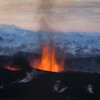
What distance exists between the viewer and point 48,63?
76.2ft

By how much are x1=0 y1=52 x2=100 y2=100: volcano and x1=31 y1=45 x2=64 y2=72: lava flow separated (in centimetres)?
408

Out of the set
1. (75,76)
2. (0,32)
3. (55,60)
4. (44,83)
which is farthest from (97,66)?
(0,32)

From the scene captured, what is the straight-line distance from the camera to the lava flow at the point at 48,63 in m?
22.7

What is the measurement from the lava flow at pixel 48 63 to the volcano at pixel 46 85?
408 cm

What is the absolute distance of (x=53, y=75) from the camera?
1806cm

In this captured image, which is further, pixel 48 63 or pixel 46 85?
pixel 48 63

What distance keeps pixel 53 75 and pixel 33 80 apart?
175 centimetres

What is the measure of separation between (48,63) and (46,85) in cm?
649

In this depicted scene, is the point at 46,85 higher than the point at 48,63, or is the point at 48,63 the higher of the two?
the point at 46,85

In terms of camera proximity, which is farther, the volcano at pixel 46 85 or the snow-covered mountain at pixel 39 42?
the snow-covered mountain at pixel 39 42

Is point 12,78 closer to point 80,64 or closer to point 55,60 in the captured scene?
point 55,60

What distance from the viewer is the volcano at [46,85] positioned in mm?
15867

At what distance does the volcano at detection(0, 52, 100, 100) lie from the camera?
15.9 m

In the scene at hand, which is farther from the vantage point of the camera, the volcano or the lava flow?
the lava flow
